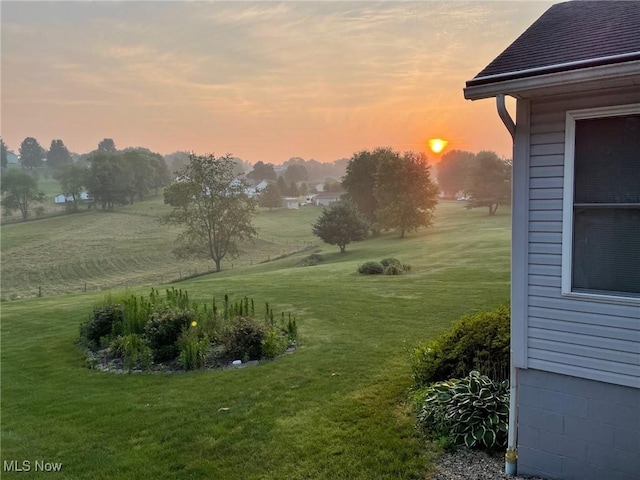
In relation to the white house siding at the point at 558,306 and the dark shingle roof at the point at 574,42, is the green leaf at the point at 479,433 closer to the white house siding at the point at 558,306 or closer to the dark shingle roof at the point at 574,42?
the white house siding at the point at 558,306

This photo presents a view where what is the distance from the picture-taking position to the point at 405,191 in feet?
119

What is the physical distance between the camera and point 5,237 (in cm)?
3856

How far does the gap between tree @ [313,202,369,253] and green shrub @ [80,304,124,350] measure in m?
22.6

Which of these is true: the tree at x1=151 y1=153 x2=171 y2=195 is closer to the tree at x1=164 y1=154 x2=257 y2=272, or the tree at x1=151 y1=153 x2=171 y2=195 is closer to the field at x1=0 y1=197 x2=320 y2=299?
the field at x1=0 y1=197 x2=320 y2=299

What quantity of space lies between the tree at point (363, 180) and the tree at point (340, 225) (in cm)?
965

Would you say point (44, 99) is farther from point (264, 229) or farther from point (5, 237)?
point (264, 229)

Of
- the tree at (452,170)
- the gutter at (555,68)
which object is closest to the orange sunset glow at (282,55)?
the gutter at (555,68)

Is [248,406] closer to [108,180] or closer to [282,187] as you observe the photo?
→ [108,180]

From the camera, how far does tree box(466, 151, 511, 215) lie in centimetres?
4384

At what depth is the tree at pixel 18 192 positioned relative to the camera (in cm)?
4388

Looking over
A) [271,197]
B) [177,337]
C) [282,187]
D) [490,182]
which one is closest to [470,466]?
[177,337]

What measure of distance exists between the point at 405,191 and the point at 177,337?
101 ft

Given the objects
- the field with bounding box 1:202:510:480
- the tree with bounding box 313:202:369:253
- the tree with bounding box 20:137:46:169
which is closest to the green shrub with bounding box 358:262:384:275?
the field with bounding box 1:202:510:480

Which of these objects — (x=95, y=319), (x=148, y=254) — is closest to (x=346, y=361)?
(x=95, y=319)
